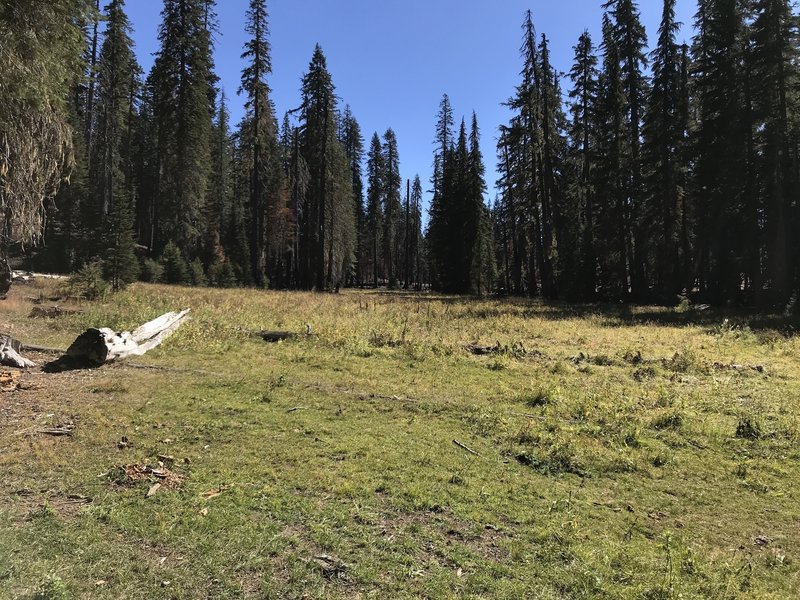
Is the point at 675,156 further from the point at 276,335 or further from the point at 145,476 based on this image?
the point at 145,476

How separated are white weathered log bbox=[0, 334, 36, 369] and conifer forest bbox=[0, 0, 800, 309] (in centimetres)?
215

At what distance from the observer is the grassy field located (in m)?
3.99

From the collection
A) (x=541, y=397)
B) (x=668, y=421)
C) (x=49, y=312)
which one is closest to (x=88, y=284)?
(x=49, y=312)

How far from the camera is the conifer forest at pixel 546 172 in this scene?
83.2ft

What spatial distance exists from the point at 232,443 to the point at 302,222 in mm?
47008

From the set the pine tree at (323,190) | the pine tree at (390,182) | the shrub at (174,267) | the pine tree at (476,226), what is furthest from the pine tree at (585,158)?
the pine tree at (390,182)

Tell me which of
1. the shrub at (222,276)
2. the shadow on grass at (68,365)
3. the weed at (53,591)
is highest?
the shrub at (222,276)

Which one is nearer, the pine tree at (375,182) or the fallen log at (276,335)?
the fallen log at (276,335)

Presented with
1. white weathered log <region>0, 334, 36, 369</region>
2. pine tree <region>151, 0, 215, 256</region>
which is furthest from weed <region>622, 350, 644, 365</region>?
pine tree <region>151, 0, 215, 256</region>

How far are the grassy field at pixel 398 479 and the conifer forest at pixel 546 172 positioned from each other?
5.57 meters

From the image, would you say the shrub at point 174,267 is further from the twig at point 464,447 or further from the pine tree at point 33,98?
the twig at point 464,447

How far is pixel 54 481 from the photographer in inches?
211

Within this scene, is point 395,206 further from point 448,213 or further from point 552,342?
point 552,342

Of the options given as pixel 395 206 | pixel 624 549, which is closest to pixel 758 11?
pixel 624 549
